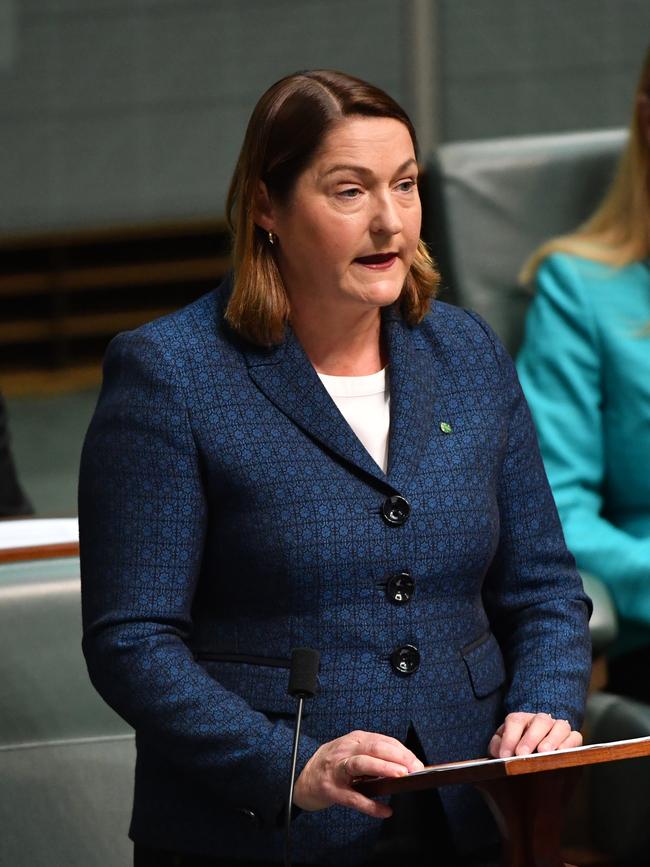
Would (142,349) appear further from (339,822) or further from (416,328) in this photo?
(339,822)

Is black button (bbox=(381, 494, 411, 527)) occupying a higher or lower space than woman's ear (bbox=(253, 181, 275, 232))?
lower

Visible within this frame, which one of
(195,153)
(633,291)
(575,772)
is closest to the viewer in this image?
(575,772)

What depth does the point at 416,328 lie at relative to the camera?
1.65 m

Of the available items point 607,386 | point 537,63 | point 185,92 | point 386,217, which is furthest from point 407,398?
point 537,63

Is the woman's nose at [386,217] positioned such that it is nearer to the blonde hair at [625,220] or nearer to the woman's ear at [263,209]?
the woman's ear at [263,209]

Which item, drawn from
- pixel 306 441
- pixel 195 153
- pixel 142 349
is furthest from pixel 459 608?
pixel 195 153

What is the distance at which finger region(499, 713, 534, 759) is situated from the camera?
1.48 metres

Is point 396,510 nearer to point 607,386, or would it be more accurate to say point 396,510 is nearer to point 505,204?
point 607,386

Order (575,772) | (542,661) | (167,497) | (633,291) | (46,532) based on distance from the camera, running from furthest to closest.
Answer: (633,291), (46,532), (542,661), (167,497), (575,772)

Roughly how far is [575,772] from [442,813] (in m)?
0.22

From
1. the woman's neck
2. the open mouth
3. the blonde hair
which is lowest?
the blonde hair

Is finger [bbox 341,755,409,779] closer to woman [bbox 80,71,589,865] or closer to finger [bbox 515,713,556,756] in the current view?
woman [bbox 80,71,589,865]

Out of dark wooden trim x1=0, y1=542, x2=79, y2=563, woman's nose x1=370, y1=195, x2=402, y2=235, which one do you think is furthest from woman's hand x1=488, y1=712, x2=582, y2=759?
dark wooden trim x1=0, y1=542, x2=79, y2=563

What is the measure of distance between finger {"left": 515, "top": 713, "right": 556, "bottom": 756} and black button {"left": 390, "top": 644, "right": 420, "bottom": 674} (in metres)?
0.13
